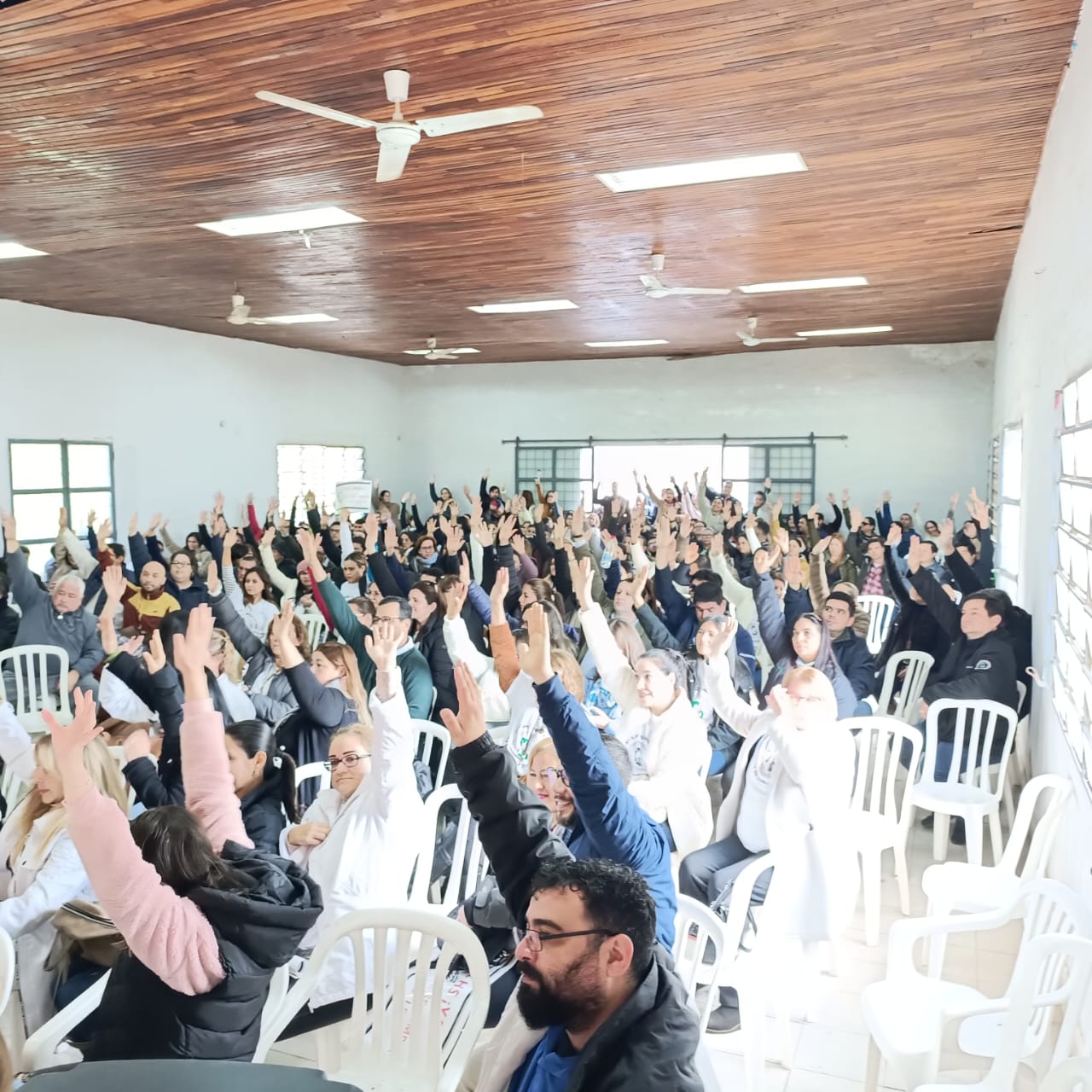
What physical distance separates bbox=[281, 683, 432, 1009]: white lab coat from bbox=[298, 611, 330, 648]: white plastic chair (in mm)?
3759

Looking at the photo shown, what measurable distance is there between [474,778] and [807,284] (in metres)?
6.64

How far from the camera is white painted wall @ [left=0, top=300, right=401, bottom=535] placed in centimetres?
894

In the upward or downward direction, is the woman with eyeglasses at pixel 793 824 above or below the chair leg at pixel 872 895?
above

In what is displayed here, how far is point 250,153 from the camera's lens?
4262mm

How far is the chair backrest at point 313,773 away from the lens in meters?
3.38

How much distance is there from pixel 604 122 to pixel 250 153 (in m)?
1.66

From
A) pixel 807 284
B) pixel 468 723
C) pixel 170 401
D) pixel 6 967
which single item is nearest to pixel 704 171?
pixel 807 284

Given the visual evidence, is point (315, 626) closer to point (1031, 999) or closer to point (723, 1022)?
point (723, 1022)

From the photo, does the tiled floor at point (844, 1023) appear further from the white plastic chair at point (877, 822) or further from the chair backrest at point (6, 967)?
the chair backrest at point (6, 967)

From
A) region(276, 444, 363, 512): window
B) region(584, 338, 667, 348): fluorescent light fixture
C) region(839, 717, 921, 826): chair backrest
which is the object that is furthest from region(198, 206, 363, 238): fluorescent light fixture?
region(276, 444, 363, 512): window

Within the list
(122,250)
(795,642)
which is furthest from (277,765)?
(122,250)

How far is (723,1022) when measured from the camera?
3.04 metres

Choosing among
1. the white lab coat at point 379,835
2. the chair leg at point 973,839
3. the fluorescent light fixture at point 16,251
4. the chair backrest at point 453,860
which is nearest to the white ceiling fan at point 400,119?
the white lab coat at point 379,835

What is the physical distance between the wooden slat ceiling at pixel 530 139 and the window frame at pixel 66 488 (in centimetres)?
187
